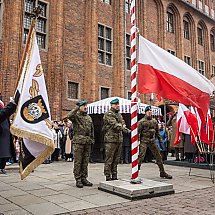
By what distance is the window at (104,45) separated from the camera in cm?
1969

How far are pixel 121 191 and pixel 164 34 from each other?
21.3 metres

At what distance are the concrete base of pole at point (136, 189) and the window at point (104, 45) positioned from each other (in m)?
14.4

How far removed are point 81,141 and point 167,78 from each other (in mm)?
2631

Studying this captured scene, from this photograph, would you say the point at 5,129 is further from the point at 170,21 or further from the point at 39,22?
the point at 170,21

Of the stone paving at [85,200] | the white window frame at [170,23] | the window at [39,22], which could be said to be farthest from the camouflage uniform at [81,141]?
the white window frame at [170,23]

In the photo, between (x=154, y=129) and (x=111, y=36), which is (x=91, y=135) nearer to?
(x=154, y=129)

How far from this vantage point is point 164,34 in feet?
80.6

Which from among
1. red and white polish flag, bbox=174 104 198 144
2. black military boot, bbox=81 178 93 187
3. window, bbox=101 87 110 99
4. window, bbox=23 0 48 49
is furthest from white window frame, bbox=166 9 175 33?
black military boot, bbox=81 178 93 187

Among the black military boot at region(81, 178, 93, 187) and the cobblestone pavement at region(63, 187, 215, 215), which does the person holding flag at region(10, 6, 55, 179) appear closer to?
the cobblestone pavement at region(63, 187, 215, 215)

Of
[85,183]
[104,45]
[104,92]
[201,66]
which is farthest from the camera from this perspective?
[201,66]

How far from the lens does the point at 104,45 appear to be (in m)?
19.8

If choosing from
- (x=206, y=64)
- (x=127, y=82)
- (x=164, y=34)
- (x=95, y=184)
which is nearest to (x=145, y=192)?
(x=95, y=184)

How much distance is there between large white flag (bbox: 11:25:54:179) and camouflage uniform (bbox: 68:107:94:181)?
1.59 metres

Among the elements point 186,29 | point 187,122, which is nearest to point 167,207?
point 187,122
